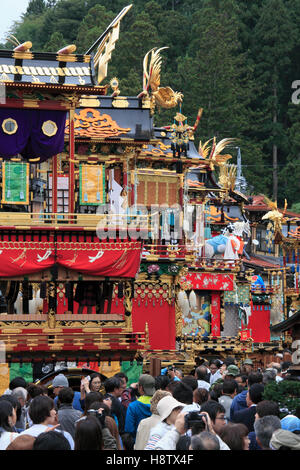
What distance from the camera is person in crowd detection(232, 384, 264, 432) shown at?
14125 mm

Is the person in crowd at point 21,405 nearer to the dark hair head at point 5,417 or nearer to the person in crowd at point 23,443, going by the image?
the dark hair head at point 5,417

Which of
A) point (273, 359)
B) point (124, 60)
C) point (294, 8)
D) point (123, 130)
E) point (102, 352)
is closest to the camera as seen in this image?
point (102, 352)

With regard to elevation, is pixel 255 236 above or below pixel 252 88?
below

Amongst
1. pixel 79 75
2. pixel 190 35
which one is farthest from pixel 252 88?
pixel 79 75

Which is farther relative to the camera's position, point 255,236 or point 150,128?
point 255,236

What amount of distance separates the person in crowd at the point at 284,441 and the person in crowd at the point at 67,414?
3497 millimetres

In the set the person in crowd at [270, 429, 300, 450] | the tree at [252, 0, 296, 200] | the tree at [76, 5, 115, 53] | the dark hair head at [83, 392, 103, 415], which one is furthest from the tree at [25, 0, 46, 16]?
the person in crowd at [270, 429, 300, 450]

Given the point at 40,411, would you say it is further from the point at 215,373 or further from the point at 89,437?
the point at 215,373

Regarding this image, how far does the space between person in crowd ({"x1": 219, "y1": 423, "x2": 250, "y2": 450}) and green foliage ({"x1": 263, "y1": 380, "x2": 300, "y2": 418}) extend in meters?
2.76

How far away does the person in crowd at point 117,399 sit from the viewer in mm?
15344

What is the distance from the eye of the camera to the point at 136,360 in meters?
27.8

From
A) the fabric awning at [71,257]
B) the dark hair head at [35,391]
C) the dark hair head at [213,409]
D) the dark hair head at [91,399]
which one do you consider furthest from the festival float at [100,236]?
the dark hair head at [213,409]

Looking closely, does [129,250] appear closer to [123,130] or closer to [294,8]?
[123,130]

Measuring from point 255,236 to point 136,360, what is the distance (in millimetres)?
45715
